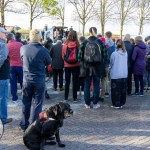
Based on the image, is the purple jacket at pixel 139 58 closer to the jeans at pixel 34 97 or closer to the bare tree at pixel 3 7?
the jeans at pixel 34 97

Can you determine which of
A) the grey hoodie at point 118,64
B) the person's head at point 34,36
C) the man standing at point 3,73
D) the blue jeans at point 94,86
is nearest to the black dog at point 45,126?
the person's head at point 34,36

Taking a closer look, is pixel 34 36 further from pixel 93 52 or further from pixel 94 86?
pixel 94 86

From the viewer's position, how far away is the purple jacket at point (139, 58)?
360 inches

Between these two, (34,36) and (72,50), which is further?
(72,50)

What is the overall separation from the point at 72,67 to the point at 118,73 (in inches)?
48.2

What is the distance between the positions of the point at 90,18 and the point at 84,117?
28722mm

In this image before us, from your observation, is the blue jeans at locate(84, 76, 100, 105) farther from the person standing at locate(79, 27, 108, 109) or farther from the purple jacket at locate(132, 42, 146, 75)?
the purple jacket at locate(132, 42, 146, 75)

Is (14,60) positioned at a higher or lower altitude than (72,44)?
lower

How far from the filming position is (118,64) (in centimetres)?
780

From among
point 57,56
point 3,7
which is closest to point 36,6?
point 3,7

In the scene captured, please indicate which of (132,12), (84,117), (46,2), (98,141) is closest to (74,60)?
(84,117)

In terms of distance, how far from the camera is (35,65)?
17.8 ft

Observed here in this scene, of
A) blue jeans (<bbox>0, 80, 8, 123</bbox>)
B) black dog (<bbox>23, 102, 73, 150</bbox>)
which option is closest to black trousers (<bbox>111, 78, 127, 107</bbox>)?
blue jeans (<bbox>0, 80, 8, 123</bbox>)

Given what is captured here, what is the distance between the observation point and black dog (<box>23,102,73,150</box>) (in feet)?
15.8
